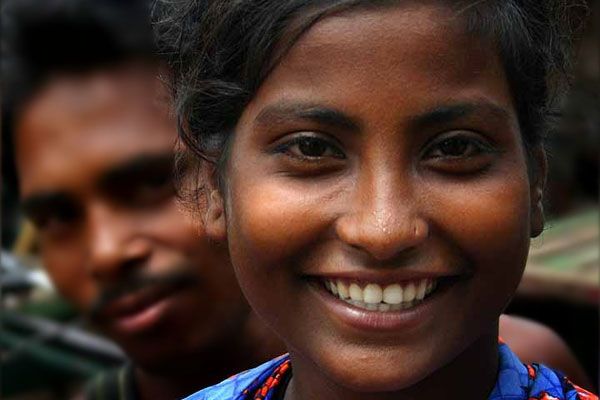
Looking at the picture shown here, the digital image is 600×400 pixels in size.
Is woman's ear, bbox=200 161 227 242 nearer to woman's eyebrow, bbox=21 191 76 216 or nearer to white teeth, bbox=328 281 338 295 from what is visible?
white teeth, bbox=328 281 338 295

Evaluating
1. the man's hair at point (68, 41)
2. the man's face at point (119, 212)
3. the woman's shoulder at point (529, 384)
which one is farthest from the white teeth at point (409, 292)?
the man's hair at point (68, 41)

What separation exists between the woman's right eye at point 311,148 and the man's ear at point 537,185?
0.30 m

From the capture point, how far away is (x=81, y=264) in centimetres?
181

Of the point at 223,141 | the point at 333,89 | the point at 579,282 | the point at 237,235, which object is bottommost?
the point at 579,282

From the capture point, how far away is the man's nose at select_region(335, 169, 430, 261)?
1.06 metres

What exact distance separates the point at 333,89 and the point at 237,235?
Answer: 0.26 meters

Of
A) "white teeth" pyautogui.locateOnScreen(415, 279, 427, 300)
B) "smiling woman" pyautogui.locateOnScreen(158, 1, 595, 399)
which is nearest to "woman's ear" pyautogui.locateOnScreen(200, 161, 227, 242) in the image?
"smiling woman" pyautogui.locateOnScreen(158, 1, 595, 399)

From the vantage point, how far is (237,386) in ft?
4.91

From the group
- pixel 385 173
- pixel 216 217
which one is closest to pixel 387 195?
pixel 385 173

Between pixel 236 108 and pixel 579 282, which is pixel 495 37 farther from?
pixel 579 282

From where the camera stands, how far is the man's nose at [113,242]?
5.73 feet

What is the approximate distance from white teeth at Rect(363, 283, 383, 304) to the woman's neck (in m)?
0.18

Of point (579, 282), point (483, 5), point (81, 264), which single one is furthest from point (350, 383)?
point (579, 282)

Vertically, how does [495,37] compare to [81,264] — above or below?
above
